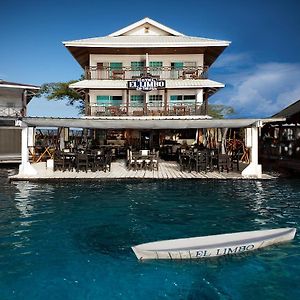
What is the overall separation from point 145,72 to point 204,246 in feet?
65.2

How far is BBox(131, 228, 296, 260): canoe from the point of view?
649cm

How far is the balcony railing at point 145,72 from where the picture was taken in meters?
25.2

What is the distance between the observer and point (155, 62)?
2641 cm

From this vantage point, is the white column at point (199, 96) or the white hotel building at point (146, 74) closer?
the white hotel building at point (146, 74)

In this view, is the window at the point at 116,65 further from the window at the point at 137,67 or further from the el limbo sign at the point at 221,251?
the el limbo sign at the point at 221,251

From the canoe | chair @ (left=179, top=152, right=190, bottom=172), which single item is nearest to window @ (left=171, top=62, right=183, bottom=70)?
chair @ (left=179, top=152, right=190, bottom=172)

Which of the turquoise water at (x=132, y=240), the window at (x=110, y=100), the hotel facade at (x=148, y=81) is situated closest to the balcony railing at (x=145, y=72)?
the hotel facade at (x=148, y=81)

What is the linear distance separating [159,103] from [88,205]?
15.2 metres

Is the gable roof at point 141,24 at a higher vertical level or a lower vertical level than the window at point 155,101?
higher

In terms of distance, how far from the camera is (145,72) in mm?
24891

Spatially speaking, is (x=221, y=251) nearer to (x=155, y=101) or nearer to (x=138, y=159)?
(x=138, y=159)

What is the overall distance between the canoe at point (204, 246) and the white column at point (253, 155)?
30.3 feet

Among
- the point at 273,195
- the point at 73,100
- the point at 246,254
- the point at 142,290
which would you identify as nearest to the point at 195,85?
the point at 273,195

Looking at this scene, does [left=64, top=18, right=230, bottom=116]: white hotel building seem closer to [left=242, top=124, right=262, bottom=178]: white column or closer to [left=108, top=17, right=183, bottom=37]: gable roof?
[left=108, top=17, right=183, bottom=37]: gable roof
